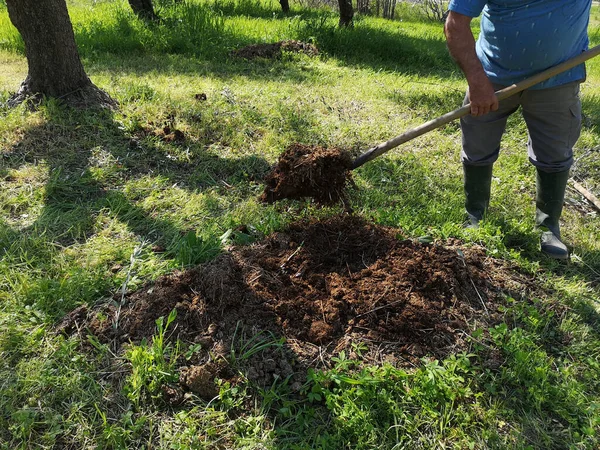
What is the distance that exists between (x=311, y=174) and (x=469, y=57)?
118 cm

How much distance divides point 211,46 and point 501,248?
20.7ft

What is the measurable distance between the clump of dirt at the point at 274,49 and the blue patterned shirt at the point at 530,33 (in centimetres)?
531

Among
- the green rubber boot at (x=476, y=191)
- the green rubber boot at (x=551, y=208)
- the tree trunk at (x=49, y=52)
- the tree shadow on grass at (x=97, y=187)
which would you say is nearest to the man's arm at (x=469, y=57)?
the green rubber boot at (x=476, y=191)

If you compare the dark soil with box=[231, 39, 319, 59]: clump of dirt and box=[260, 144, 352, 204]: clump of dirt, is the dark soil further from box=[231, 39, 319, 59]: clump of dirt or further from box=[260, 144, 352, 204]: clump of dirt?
box=[231, 39, 319, 59]: clump of dirt

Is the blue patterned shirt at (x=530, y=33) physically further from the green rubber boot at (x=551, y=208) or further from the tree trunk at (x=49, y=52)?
the tree trunk at (x=49, y=52)

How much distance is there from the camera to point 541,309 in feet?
8.46

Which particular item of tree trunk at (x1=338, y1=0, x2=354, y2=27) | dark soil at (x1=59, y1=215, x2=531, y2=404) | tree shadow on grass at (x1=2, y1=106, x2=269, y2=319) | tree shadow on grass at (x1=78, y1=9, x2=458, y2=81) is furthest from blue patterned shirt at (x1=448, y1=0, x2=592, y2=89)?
tree trunk at (x1=338, y1=0, x2=354, y2=27)

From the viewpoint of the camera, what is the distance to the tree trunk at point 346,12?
361 inches

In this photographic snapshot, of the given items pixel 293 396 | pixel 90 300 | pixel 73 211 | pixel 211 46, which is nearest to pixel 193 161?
pixel 73 211

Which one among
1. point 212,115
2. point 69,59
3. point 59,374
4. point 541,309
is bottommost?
point 541,309

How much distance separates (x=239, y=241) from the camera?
3.01 metres

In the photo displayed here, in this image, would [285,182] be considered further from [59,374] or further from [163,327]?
[59,374]

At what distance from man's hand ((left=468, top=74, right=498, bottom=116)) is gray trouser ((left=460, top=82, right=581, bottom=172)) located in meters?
0.41

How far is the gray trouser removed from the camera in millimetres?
2766
